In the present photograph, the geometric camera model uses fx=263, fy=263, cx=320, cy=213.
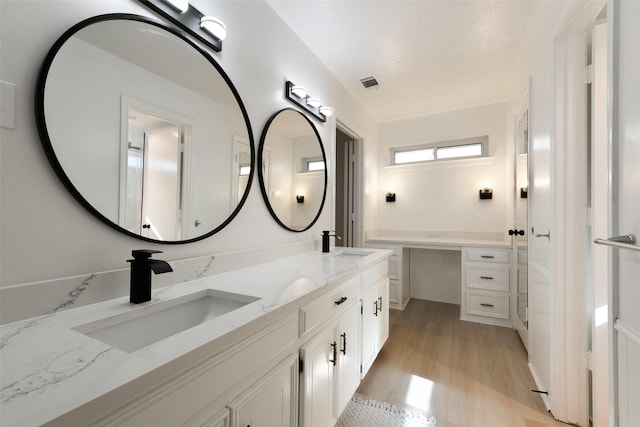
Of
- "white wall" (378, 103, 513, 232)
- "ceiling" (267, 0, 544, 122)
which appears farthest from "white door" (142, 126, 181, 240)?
"white wall" (378, 103, 513, 232)

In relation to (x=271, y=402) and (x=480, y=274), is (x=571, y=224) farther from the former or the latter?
(x=271, y=402)

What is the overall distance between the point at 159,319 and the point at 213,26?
1.32m

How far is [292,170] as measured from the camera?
1.98 metres

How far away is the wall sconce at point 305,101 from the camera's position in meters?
1.90

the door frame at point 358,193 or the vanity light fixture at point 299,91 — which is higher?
the vanity light fixture at point 299,91

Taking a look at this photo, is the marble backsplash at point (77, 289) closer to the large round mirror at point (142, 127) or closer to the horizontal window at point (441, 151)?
the large round mirror at point (142, 127)

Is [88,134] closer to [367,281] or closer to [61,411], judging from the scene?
[61,411]

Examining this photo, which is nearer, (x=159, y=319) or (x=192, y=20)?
(x=159, y=319)

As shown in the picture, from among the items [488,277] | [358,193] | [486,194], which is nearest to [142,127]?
[358,193]

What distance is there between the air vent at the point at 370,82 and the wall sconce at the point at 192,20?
173 centimetres

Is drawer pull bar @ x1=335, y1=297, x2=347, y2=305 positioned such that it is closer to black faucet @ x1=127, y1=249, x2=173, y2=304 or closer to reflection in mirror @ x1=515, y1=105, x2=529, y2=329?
black faucet @ x1=127, y1=249, x2=173, y2=304

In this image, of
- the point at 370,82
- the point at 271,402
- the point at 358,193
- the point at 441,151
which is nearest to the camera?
the point at 271,402

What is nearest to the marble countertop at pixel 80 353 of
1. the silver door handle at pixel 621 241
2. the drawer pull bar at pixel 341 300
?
the drawer pull bar at pixel 341 300

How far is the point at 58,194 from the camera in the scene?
0.82 metres
